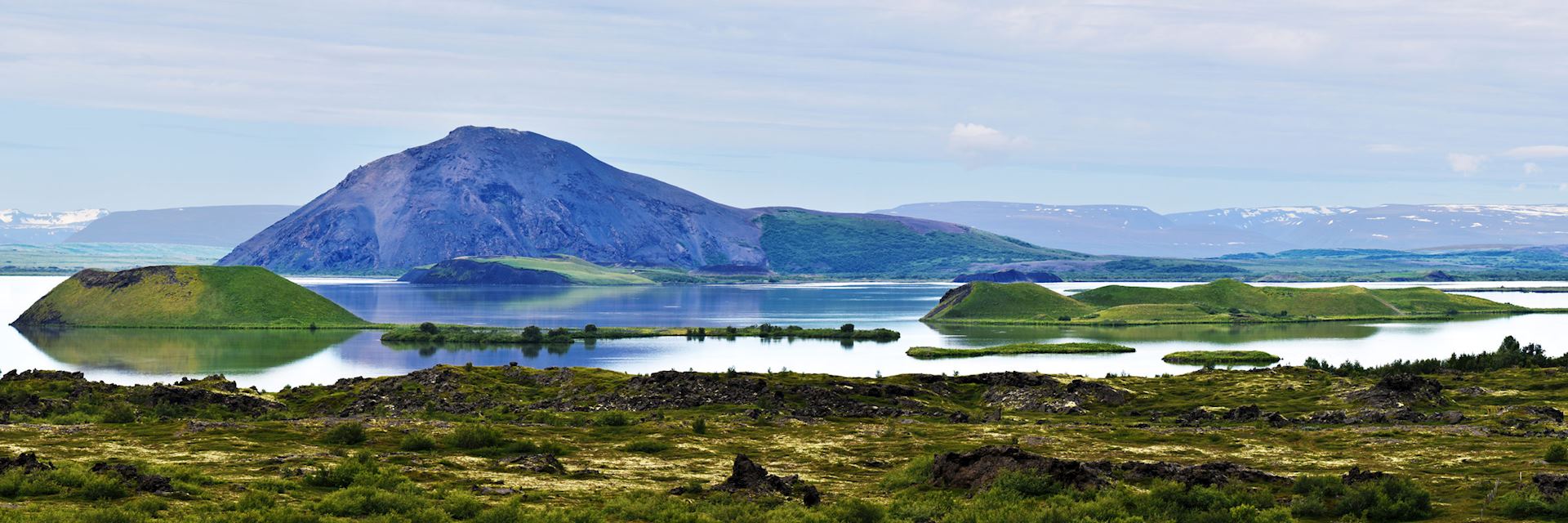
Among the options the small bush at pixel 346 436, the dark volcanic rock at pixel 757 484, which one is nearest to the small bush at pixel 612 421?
A: the small bush at pixel 346 436

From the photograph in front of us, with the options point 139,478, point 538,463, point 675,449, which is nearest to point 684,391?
point 675,449

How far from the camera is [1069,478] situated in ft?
144

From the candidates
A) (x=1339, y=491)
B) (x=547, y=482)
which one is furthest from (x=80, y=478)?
(x=1339, y=491)

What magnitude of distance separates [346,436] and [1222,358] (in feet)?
320

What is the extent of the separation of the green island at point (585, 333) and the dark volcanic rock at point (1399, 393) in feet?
293

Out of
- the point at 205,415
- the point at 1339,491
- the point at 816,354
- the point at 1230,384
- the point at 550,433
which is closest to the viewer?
the point at 1339,491

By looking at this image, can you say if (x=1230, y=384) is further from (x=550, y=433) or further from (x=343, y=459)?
(x=343, y=459)

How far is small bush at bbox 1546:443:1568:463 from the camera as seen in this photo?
5031cm

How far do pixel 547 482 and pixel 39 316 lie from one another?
171 m

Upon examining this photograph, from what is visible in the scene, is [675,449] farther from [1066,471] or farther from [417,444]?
[1066,471]

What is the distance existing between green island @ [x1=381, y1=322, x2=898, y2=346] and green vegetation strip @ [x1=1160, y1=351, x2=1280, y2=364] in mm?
40390

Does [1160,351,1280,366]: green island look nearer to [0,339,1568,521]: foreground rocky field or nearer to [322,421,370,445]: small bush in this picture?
[0,339,1568,521]: foreground rocky field

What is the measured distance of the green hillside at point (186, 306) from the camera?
186 m

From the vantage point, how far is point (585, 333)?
553 ft
